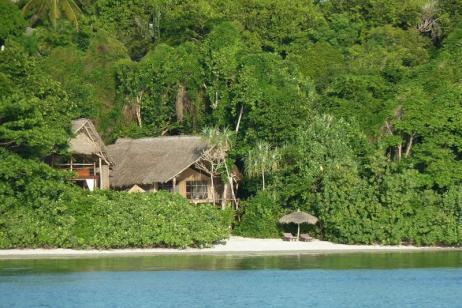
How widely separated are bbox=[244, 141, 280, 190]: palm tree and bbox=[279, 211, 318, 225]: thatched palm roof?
9.25 feet

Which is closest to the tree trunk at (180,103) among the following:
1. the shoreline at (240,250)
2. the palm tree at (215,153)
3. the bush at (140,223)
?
the palm tree at (215,153)

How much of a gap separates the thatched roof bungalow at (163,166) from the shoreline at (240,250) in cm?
391

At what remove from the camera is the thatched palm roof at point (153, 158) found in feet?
146

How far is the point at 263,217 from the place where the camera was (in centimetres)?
4284

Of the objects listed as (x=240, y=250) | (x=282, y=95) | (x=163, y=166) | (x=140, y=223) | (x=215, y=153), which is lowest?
(x=240, y=250)

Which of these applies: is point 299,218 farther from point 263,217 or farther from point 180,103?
point 180,103

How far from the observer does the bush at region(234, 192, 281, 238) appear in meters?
42.8

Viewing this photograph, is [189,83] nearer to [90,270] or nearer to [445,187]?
[445,187]

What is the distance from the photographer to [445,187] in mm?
43156

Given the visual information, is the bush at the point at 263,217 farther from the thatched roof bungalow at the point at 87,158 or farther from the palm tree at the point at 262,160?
the thatched roof bungalow at the point at 87,158

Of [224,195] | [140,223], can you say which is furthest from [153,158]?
[140,223]

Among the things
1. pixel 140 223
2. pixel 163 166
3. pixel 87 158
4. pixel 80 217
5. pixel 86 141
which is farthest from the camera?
pixel 87 158

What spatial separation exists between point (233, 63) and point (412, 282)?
16.7 m

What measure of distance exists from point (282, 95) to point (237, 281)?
13352 millimetres
